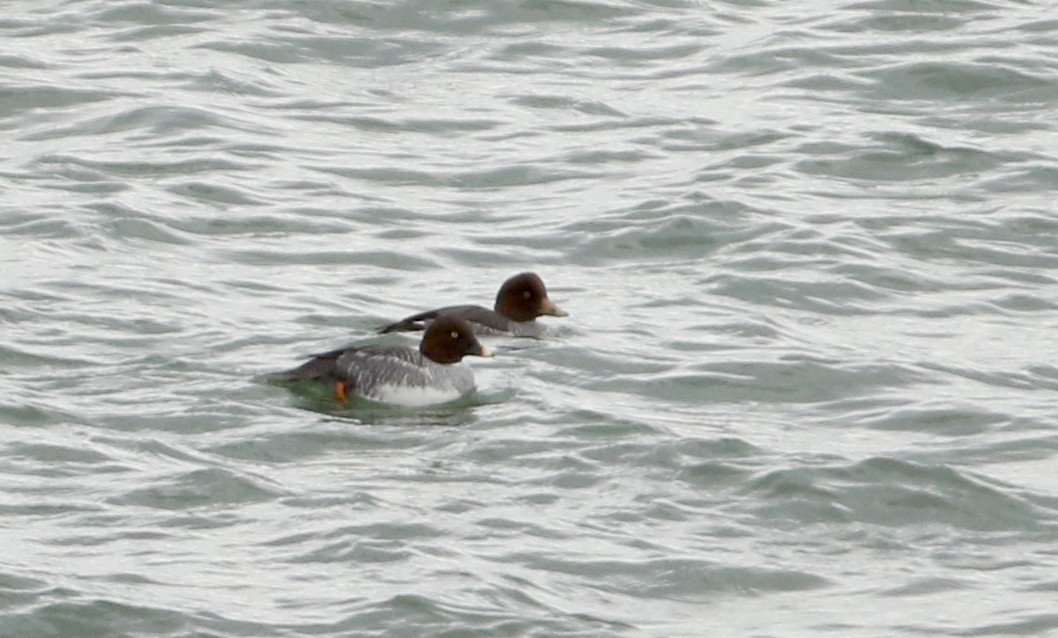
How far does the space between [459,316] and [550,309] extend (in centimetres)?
98

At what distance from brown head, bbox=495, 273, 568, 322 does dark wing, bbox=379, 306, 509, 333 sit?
0.20 feet

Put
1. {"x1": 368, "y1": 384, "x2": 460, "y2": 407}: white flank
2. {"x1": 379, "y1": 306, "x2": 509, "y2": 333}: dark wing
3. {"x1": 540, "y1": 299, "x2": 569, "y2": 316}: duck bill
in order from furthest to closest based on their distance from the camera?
{"x1": 540, "y1": 299, "x2": 569, "y2": 316}: duck bill, {"x1": 379, "y1": 306, "x2": 509, "y2": 333}: dark wing, {"x1": 368, "y1": 384, "x2": 460, "y2": 407}: white flank

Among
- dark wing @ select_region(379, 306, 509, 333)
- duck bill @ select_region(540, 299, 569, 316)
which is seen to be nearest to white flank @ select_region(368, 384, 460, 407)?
dark wing @ select_region(379, 306, 509, 333)

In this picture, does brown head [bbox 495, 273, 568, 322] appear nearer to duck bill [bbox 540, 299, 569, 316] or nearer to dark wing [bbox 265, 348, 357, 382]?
duck bill [bbox 540, 299, 569, 316]

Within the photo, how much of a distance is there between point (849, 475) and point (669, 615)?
2013 millimetres

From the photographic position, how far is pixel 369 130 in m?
19.1

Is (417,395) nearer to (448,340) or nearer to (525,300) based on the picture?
(448,340)

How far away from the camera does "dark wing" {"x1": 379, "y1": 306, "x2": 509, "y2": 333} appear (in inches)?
569

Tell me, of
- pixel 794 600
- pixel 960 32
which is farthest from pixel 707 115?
pixel 794 600

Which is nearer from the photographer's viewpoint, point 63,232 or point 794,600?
point 794,600

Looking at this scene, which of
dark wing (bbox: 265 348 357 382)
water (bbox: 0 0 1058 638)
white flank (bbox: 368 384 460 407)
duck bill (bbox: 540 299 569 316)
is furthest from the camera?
duck bill (bbox: 540 299 569 316)

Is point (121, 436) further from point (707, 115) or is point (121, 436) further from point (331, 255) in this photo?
point (707, 115)

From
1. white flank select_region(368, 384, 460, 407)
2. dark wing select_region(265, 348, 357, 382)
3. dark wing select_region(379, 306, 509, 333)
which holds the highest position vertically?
dark wing select_region(265, 348, 357, 382)

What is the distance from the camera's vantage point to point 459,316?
14.1 meters
